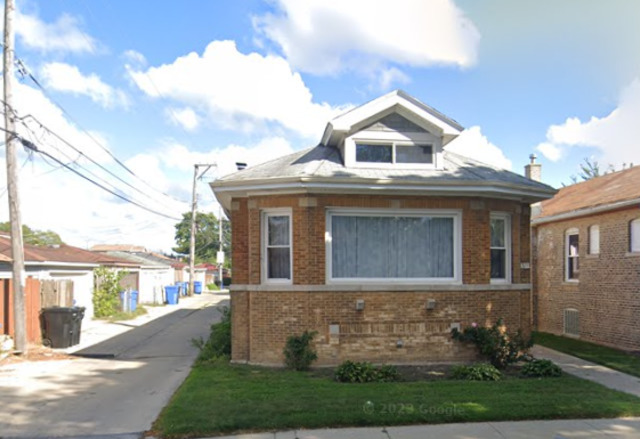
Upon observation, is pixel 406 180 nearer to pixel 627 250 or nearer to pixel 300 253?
Result: pixel 300 253

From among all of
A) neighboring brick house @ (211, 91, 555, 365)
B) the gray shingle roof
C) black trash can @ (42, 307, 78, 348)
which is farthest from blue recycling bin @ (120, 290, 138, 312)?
the gray shingle roof

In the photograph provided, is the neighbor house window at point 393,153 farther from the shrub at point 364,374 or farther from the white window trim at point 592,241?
the white window trim at point 592,241

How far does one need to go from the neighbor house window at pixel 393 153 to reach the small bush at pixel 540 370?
4.49 meters

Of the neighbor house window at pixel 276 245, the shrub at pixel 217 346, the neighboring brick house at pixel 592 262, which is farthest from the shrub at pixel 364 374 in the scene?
the neighboring brick house at pixel 592 262

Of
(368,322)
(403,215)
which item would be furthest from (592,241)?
(368,322)

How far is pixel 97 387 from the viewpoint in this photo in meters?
8.66

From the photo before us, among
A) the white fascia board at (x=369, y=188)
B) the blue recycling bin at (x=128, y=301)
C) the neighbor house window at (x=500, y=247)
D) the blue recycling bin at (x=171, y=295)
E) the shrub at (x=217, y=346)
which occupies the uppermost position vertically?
the white fascia board at (x=369, y=188)

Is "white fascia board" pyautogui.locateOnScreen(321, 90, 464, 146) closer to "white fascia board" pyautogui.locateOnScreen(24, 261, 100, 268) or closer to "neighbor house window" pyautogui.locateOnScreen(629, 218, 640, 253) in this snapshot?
"neighbor house window" pyautogui.locateOnScreen(629, 218, 640, 253)

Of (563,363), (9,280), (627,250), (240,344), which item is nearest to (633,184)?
(627,250)

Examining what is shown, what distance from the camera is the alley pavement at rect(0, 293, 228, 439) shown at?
6504mm

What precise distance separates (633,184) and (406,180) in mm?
A: 7751

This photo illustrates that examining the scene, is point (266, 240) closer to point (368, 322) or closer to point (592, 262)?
point (368, 322)

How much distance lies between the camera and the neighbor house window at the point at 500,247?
10.6 metres

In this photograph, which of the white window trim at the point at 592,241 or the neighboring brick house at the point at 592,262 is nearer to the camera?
the neighboring brick house at the point at 592,262
